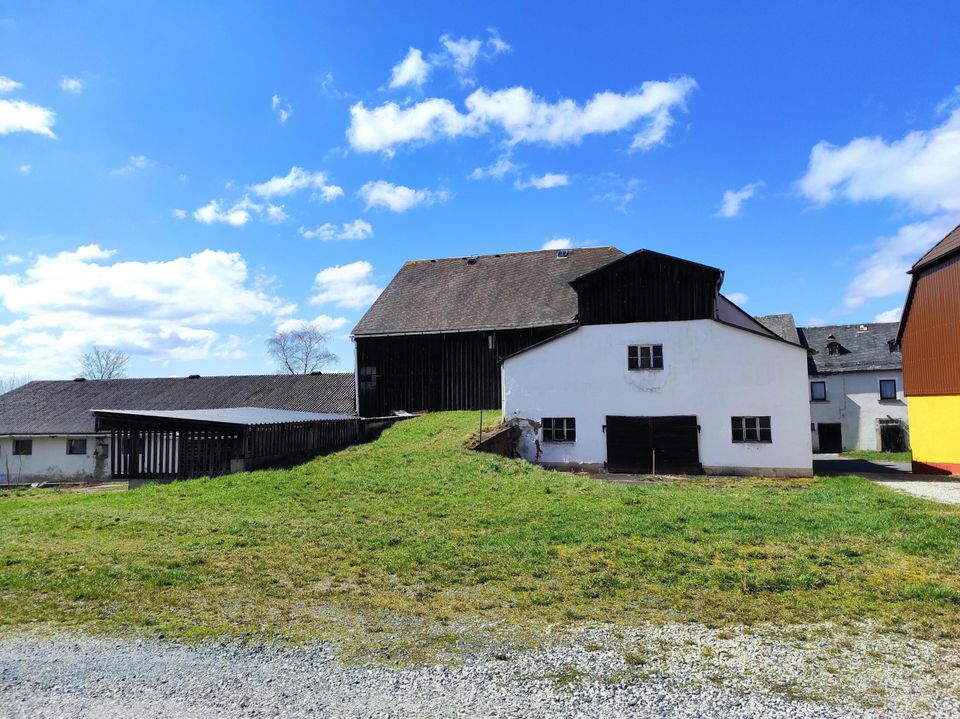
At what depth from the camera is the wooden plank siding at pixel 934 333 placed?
20016 mm

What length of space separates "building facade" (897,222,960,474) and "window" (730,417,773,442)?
6.98 metres

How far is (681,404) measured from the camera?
19500 mm

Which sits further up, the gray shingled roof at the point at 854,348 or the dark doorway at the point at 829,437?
the gray shingled roof at the point at 854,348

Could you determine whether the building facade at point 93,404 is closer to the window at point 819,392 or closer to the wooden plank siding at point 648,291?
the wooden plank siding at point 648,291

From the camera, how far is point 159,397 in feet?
118

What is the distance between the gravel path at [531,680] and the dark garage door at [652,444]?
46.7 feet

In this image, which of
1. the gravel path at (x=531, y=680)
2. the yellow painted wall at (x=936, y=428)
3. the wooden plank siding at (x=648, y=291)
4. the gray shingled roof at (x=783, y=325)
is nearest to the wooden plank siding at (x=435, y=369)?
the wooden plank siding at (x=648, y=291)

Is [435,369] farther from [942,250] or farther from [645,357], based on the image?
[942,250]

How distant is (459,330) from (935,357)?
1825 centimetres

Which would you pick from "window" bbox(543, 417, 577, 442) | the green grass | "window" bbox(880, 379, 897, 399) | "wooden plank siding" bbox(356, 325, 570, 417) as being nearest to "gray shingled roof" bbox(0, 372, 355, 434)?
"wooden plank siding" bbox(356, 325, 570, 417)

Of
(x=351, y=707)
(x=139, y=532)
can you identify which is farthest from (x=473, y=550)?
(x=139, y=532)

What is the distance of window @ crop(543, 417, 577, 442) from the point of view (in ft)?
66.9

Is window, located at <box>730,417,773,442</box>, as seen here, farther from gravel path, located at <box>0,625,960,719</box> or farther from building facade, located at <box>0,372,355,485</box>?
building facade, located at <box>0,372,355,485</box>

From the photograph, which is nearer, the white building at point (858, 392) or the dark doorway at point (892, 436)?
the dark doorway at point (892, 436)
